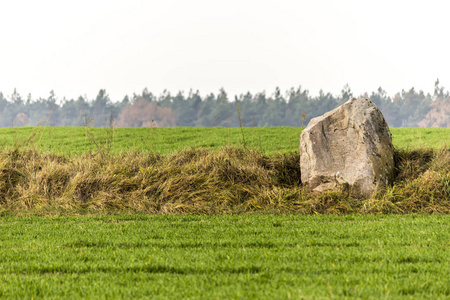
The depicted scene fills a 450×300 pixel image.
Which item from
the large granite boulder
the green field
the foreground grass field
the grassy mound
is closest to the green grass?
the grassy mound

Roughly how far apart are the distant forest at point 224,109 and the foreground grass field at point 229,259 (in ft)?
188

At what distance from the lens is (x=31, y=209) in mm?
8430

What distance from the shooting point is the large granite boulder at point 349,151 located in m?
8.52

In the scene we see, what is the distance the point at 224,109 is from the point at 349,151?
198 feet

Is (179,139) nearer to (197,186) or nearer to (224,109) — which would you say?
(197,186)

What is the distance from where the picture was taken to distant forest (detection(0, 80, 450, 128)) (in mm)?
71000

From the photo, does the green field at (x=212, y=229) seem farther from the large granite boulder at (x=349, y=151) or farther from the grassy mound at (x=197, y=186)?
the large granite boulder at (x=349, y=151)

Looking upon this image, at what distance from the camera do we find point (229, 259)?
185 inches

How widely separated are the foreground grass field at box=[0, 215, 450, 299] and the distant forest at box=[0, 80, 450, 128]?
57.4 meters

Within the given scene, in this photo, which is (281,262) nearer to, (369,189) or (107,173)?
(369,189)

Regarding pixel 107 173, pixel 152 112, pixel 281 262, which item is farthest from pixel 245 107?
pixel 281 262

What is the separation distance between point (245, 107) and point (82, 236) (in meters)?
68.8

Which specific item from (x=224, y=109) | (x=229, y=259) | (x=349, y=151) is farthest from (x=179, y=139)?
(x=224, y=109)

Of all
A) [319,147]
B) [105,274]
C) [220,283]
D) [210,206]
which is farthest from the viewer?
[319,147]
